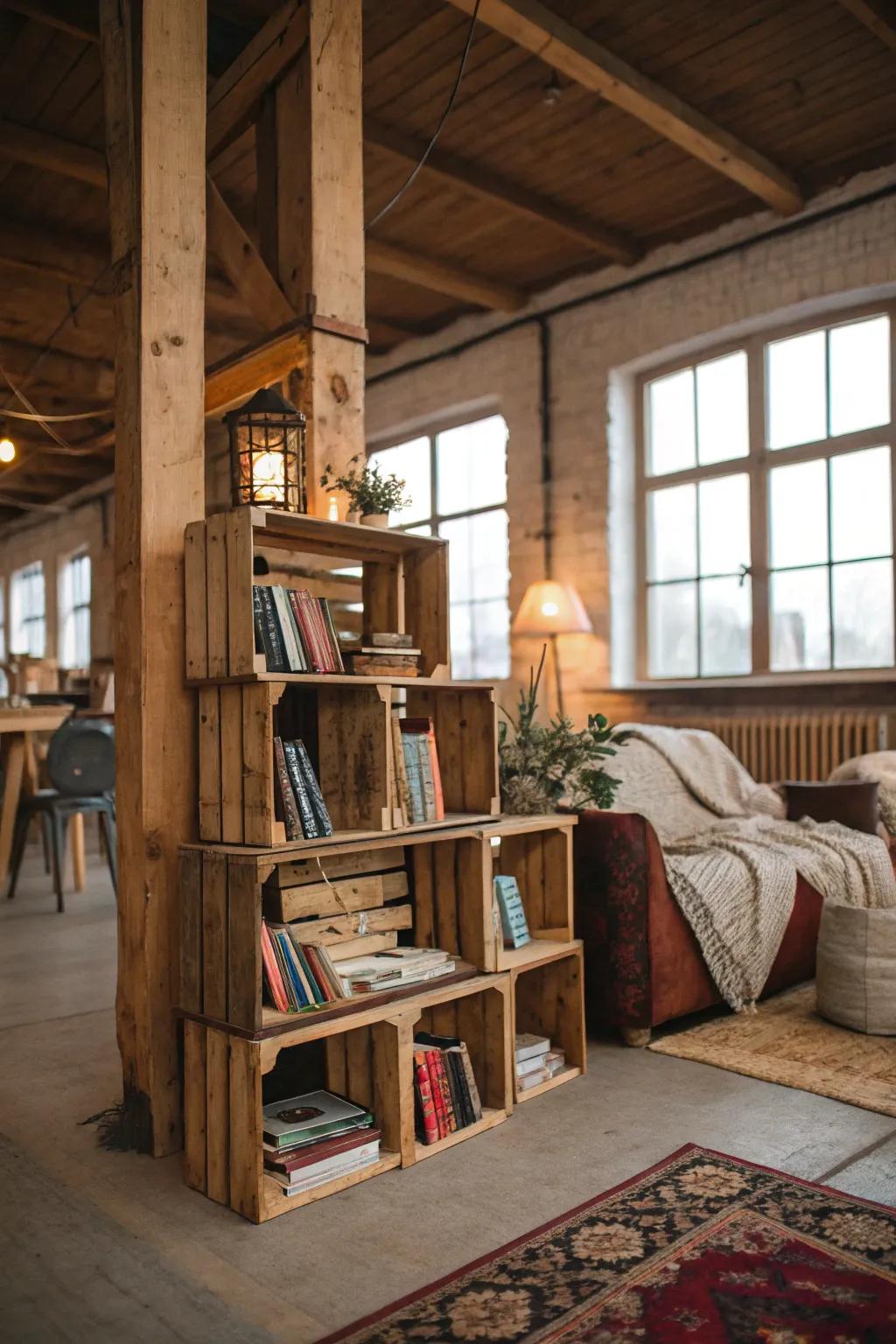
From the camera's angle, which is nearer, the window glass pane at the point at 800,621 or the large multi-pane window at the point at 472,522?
the window glass pane at the point at 800,621

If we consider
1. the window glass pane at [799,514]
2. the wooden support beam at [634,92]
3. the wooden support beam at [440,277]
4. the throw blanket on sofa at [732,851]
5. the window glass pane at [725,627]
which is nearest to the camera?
the throw blanket on sofa at [732,851]

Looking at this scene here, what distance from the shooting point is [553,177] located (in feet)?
19.0

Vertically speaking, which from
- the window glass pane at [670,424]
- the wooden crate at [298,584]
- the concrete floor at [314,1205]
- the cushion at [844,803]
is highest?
the window glass pane at [670,424]

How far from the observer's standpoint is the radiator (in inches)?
214

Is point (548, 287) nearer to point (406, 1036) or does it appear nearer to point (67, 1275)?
point (406, 1036)

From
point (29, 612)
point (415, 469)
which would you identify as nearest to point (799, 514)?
point (415, 469)

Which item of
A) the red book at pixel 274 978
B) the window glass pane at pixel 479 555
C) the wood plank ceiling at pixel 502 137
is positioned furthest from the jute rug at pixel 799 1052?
the window glass pane at pixel 479 555

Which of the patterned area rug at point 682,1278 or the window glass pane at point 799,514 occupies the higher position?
the window glass pane at point 799,514

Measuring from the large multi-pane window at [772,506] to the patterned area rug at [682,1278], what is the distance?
4086 millimetres

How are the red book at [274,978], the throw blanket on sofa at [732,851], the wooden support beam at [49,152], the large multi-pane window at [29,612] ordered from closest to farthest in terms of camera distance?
the red book at [274,978]
the throw blanket on sofa at [732,851]
the wooden support beam at [49,152]
the large multi-pane window at [29,612]

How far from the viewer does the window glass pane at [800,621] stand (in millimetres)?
5891

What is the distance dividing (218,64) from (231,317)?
3433 millimetres

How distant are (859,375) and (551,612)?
2.14 metres

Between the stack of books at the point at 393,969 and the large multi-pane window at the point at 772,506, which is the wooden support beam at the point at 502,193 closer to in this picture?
the large multi-pane window at the point at 772,506
